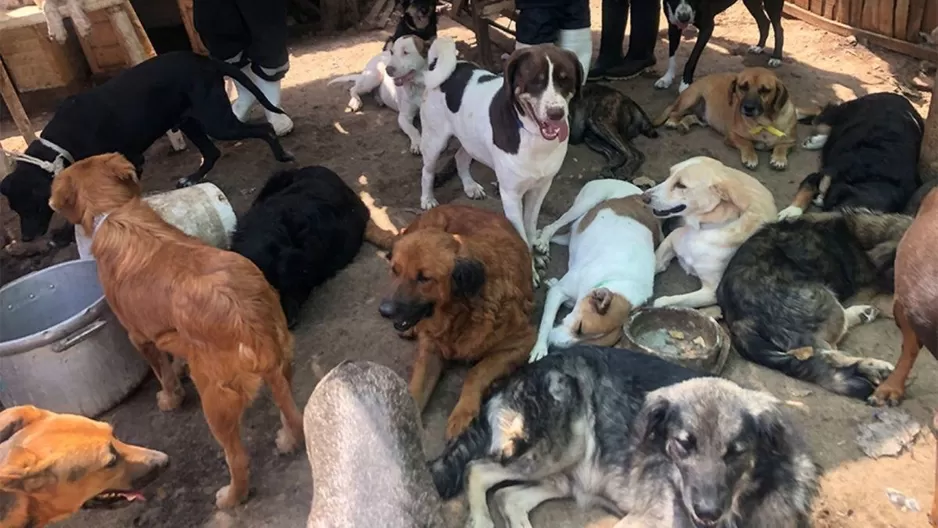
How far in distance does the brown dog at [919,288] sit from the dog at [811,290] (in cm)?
32

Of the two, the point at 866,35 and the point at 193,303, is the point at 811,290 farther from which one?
the point at 866,35

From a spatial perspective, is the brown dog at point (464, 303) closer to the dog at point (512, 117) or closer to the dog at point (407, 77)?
the dog at point (512, 117)

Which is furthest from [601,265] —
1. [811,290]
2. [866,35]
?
[866,35]

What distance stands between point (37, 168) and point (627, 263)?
143 inches

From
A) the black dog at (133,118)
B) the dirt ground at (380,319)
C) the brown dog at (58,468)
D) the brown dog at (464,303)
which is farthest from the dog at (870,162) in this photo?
the black dog at (133,118)

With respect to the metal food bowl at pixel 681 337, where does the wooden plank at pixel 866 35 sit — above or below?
below

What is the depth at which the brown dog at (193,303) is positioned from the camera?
9.36ft

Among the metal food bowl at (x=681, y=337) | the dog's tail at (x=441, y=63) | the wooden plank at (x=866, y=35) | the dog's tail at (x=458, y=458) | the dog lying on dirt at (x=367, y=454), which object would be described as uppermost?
the dog's tail at (x=441, y=63)

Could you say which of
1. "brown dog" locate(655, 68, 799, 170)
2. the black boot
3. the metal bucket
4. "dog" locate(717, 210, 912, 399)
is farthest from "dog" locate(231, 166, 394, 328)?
the black boot

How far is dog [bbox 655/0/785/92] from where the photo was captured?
20.0 ft

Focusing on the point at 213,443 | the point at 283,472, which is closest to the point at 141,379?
the point at 213,443

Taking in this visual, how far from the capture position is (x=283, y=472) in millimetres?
3234

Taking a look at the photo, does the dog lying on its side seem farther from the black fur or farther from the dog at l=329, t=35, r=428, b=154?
the dog at l=329, t=35, r=428, b=154

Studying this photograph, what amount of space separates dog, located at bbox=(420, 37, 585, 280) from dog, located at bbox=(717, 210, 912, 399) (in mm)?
1194
